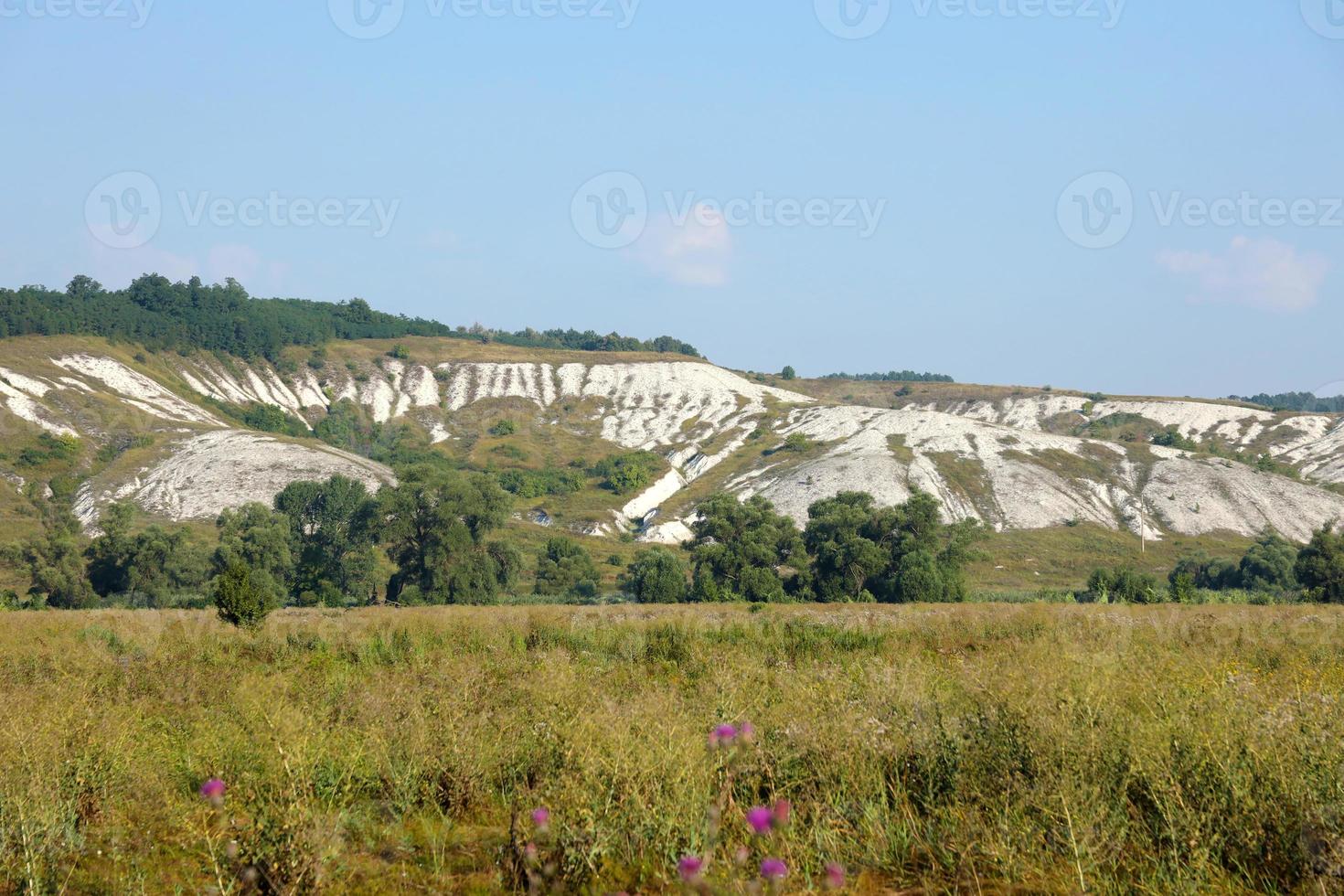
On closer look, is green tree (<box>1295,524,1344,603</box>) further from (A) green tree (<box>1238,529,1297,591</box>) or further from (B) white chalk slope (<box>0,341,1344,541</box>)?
(B) white chalk slope (<box>0,341,1344,541</box>)

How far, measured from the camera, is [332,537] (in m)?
68.7

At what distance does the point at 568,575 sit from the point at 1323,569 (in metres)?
43.5

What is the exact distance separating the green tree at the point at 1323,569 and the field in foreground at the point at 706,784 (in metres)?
46.6

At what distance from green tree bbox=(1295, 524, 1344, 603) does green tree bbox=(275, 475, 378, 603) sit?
47707 mm

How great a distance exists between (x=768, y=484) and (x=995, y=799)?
303 ft

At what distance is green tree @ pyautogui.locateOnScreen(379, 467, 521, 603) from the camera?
5634 centimetres

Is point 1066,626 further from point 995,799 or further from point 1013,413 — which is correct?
point 1013,413

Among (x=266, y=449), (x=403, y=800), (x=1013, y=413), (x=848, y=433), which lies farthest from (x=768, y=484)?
(x=403, y=800)

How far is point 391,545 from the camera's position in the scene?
5856cm

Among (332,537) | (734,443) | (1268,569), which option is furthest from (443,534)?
(734,443)

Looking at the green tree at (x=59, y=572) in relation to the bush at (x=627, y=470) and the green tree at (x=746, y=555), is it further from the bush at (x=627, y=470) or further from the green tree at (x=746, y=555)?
the bush at (x=627, y=470)

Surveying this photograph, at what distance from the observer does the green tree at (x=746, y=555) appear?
57.1m

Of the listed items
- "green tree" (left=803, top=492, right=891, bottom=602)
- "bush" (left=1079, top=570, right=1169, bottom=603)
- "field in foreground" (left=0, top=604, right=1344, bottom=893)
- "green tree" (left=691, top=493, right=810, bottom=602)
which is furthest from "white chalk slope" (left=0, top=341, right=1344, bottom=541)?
"field in foreground" (left=0, top=604, right=1344, bottom=893)

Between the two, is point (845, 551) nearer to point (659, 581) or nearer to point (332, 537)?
point (659, 581)
